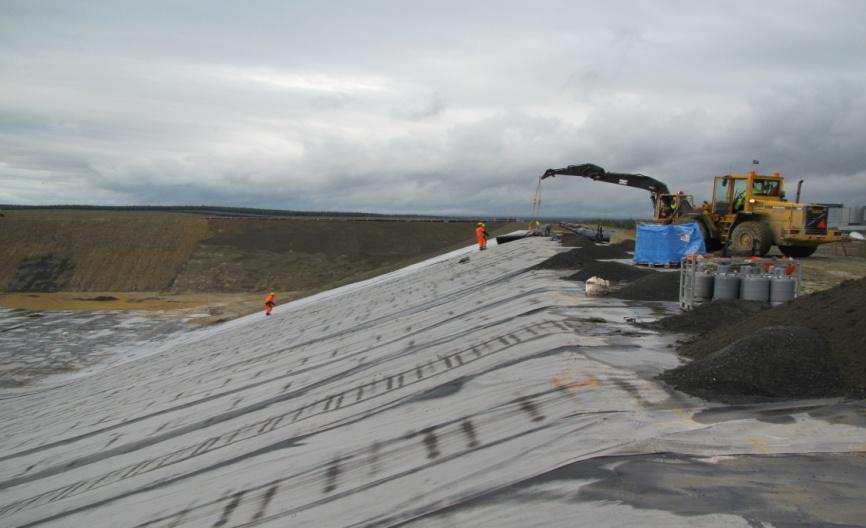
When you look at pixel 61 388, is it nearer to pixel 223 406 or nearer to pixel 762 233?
pixel 223 406

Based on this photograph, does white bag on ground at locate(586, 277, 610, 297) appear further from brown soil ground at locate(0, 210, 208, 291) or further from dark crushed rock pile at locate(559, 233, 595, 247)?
brown soil ground at locate(0, 210, 208, 291)

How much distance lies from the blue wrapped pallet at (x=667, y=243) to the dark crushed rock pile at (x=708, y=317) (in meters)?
8.45

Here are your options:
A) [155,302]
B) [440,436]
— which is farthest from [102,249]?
[440,436]

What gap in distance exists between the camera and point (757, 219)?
2058 centimetres

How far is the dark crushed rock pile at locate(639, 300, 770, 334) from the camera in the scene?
10742mm

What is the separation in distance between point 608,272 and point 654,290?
10.2 ft

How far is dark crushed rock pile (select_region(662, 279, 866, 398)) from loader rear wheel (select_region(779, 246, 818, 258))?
12717 mm

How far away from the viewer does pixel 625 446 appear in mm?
5734

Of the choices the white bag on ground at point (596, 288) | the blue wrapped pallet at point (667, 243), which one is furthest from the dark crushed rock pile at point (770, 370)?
the blue wrapped pallet at point (667, 243)

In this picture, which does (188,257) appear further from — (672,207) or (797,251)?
(797,251)

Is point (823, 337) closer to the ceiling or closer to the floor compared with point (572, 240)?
closer to the floor

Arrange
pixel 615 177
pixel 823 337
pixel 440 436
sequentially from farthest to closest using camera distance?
pixel 615 177
pixel 823 337
pixel 440 436

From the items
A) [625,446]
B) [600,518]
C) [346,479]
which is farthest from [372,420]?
[600,518]

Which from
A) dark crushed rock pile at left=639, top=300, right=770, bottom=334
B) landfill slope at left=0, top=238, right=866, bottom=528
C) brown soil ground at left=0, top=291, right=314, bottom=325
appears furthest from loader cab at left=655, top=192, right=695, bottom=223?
brown soil ground at left=0, top=291, right=314, bottom=325
